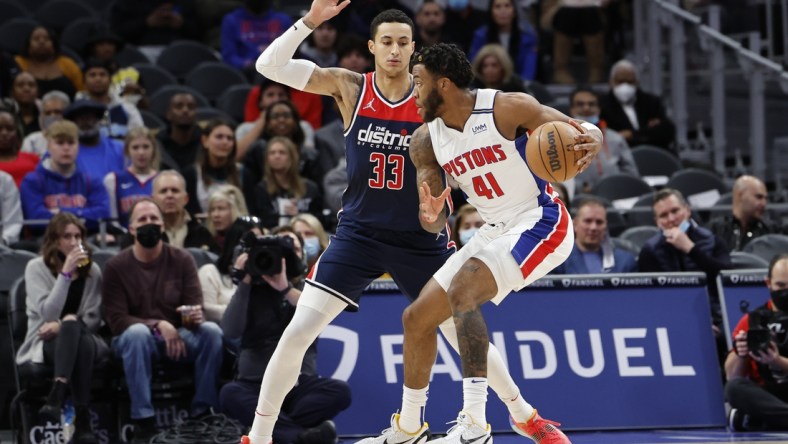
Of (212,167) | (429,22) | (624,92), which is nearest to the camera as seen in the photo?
(212,167)

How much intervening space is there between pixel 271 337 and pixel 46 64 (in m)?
6.02

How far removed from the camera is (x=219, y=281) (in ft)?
32.9

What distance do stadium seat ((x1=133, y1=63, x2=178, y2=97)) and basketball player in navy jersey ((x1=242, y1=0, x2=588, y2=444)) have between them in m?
7.10

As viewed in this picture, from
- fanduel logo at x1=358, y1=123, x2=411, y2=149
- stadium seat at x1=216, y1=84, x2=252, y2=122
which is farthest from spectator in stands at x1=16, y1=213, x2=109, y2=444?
stadium seat at x1=216, y1=84, x2=252, y2=122

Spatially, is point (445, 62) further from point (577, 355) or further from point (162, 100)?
point (162, 100)

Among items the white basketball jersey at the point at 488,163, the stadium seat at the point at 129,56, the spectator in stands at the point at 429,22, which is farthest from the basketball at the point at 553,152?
the stadium seat at the point at 129,56

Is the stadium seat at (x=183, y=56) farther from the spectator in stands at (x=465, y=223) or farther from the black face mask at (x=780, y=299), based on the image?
the black face mask at (x=780, y=299)

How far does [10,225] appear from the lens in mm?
10922

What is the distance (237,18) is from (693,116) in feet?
19.0

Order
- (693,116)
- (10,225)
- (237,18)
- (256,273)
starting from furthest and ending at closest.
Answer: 1. (693,116)
2. (237,18)
3. (10,225)
4. (256,273)

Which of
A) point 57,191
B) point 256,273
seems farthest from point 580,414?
point 57,191

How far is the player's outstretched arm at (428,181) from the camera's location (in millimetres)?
7148

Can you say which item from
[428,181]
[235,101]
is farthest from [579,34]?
[428,181]

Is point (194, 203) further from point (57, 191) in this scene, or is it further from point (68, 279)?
point (68, 279)
